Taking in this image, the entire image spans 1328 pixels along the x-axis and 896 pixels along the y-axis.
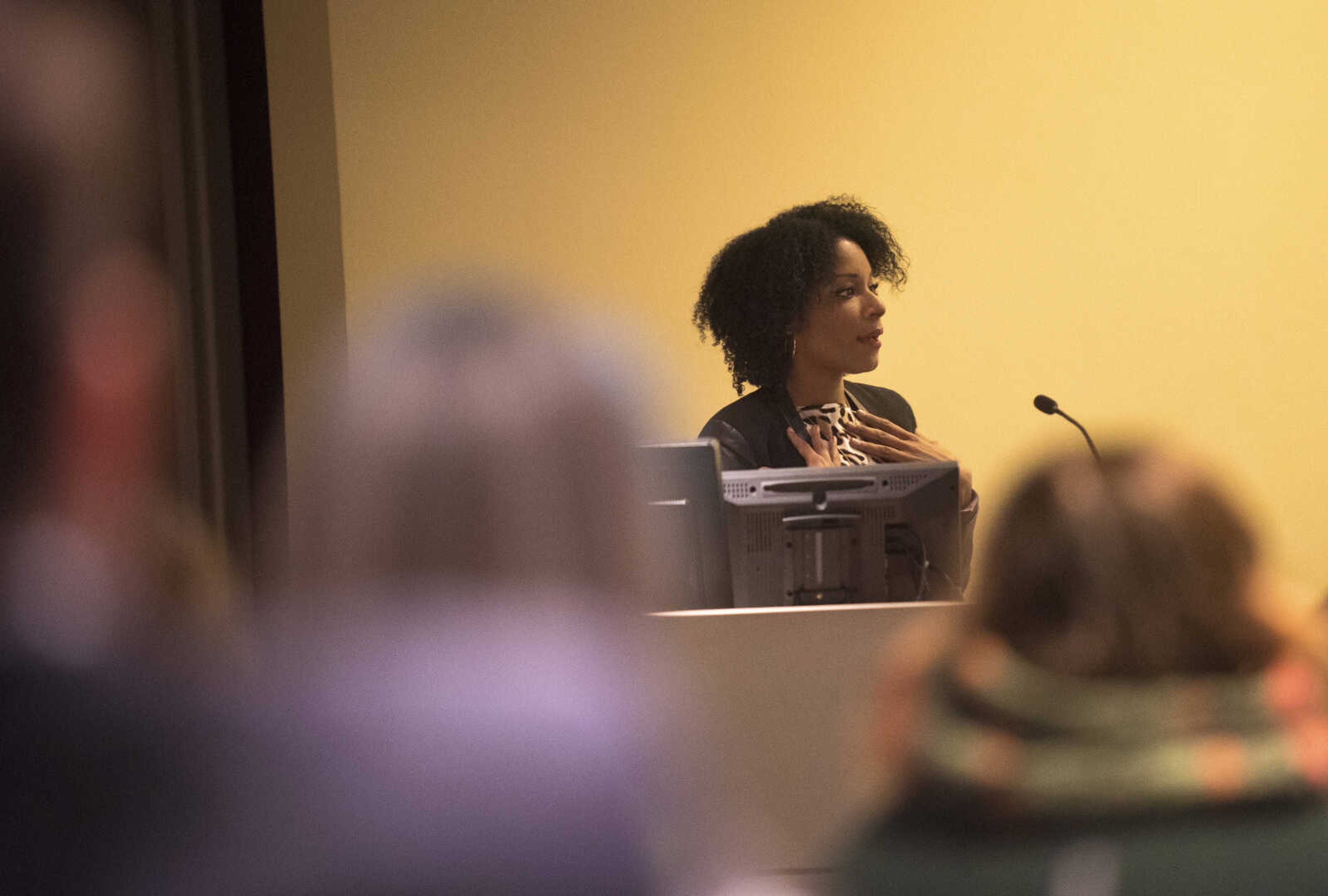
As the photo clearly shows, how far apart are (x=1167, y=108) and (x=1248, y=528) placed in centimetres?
360

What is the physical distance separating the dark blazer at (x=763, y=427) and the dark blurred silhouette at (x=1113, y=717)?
1909 mm

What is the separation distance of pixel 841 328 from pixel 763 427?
1.15 ft

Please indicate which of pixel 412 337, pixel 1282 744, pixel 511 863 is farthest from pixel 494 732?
pixel 1282 744

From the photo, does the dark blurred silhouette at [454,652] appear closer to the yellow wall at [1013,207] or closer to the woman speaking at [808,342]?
the woman speaking at [808,342]

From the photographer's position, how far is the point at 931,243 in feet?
13.4

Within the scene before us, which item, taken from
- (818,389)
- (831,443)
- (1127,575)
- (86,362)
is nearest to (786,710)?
(1127,575)

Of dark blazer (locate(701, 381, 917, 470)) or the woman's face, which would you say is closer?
dark blazer (locate(701, 381, 917, 470))

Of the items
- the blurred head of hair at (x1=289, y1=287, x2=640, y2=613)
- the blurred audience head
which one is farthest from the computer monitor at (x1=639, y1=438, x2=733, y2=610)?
the blurred head of hair at (x1=289, y1=287, x2=640, y2=613)

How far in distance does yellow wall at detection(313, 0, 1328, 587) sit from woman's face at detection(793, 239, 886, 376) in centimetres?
92

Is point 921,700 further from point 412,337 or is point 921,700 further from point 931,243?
point 931,243

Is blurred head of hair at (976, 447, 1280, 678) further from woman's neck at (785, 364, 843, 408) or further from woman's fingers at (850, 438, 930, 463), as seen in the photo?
woman's neck at (785, 364, 843, 408)

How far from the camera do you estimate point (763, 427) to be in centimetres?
294

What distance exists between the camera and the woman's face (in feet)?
10.1

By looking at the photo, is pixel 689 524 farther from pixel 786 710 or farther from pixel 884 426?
pixel 884 426
